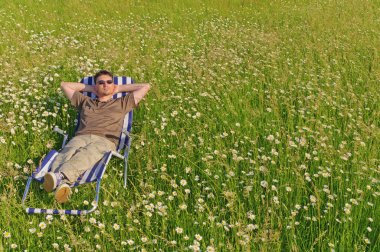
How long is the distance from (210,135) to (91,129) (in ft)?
5.98

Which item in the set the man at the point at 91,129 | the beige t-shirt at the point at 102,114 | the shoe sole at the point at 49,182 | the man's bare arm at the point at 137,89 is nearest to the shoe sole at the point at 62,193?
the man at the point at 91,129

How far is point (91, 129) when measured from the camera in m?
→ 5.27

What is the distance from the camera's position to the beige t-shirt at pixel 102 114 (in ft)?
17.5

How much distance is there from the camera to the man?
4066 mm

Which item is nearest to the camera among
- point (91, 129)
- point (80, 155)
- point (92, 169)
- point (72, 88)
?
point (92, 169)

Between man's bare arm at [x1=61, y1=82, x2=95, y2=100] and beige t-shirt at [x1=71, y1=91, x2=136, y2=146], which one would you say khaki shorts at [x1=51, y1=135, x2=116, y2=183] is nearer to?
beige t-shirt at [x1=71, y1=91, x2=136, y2=146]

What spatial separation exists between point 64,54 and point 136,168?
486 cm

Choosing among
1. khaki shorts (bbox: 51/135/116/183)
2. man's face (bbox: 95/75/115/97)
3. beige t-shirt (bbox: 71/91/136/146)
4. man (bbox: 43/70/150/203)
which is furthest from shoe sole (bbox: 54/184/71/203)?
man's face (bbox: 95/75/115/97)

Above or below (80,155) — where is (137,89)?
above

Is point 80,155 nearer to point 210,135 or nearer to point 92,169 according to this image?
point 92,169

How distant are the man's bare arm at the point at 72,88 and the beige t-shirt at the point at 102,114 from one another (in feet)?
0.33

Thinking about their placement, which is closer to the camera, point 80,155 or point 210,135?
point 80,155

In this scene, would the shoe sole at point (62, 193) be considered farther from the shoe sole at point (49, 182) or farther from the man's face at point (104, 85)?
the man's face at point (104, 85)

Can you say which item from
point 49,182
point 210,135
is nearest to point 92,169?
point 49,182
